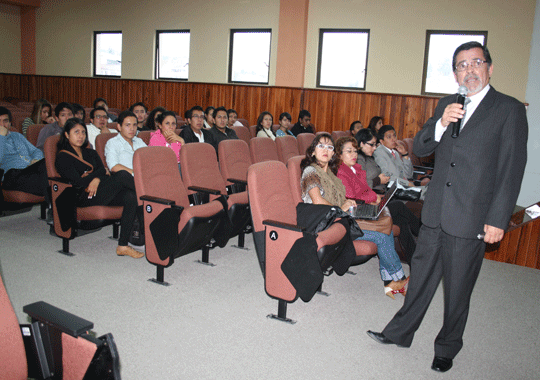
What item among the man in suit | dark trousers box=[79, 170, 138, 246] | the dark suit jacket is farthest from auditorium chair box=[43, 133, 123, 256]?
the dark suit jacket

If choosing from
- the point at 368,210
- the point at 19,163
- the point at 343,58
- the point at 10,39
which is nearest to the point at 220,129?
the point at 19,163

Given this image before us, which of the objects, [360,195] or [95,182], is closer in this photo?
[95,182]

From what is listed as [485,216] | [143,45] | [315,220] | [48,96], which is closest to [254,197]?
[315,220]

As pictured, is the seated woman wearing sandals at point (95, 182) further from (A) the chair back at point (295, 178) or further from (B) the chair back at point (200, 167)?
(A) the chair back at point (295, 178)

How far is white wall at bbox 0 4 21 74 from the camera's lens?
41.1ft

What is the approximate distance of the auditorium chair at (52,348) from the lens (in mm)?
1199

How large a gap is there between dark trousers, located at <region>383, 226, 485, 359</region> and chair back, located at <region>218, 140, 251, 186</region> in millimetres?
2192

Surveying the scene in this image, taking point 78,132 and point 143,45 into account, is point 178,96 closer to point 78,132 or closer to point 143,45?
point 143,45

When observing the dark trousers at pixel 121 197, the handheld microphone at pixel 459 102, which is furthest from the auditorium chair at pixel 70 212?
the handheld microphone at pixel 459 102

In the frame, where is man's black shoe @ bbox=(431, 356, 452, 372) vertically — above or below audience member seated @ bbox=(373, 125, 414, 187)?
below

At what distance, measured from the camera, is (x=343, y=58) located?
9.20 m

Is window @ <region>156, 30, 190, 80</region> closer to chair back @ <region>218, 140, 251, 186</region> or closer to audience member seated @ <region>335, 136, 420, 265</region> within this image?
chair back @ <region>218, 140, 251, 186</region>

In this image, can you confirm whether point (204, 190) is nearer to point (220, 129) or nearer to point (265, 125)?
point (220, 129)

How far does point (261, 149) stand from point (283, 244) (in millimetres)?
2359
